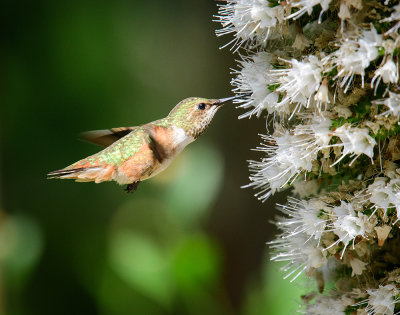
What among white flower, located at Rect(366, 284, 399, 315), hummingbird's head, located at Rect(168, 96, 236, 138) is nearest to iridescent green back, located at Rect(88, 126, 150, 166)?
hummingbird's head, located at Rect(168, 96, 236, 138)

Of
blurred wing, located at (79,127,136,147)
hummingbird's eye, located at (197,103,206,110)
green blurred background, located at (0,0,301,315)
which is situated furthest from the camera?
green blurred background, located at (0,0,301,315)

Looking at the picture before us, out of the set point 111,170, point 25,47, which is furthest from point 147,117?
point 111,170

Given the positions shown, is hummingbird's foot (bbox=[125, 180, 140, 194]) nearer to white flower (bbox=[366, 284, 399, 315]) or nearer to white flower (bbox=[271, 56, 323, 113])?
white flower (bbox=[271, 56, 323, 113])

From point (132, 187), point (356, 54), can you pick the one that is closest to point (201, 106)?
point (132, 187)

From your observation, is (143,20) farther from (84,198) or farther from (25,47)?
(84,198)

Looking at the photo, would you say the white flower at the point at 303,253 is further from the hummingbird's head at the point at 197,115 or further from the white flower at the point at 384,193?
the hummingbird's head at the point at 197,115

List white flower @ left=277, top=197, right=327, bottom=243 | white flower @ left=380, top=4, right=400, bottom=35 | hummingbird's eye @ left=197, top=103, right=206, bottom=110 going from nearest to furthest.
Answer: white flower @ left=380, top=4, right=400, bottom=35 < white flower @ left=277, top=197, right=327, bottom=243 < hummingbird's eye @ left=197, top=103, right=206, bottom=110

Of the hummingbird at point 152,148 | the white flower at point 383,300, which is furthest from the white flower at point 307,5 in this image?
the white flower at point 383,300
